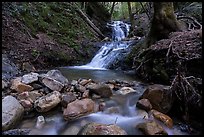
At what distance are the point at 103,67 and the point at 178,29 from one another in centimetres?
283

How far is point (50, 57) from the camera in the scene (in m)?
7.86

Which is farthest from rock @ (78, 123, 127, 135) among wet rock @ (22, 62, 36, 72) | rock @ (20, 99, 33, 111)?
wet rock @ (22, 62, 36, 72)

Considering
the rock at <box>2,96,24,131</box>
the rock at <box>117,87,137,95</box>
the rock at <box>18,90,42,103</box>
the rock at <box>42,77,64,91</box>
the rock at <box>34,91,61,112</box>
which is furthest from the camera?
the rock at <box>117,87,137,95</box>

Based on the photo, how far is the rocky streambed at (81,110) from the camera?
336 centimetres

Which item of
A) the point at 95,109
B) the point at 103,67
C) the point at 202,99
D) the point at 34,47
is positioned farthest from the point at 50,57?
the point at 202,99

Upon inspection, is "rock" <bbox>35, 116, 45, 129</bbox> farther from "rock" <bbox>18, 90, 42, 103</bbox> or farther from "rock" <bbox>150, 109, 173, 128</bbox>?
"rock" <bbox>150, 109, 173, 128</bbox>

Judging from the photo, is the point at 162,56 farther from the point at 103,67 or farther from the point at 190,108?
the point at 103,67

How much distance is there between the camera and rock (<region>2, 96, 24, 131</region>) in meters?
3.33

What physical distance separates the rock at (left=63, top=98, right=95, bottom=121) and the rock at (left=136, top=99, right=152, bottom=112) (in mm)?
781

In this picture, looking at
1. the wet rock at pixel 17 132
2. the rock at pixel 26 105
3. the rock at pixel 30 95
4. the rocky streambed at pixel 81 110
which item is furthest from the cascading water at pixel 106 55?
the wet rock at pixel 17 132

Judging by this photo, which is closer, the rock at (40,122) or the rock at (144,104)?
the rock at (40,122)

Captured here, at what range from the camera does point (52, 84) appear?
4.52 metres

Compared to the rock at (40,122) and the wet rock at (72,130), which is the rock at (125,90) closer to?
the wet rock at (72,130)

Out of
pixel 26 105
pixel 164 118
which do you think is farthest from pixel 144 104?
pixel 26 105
